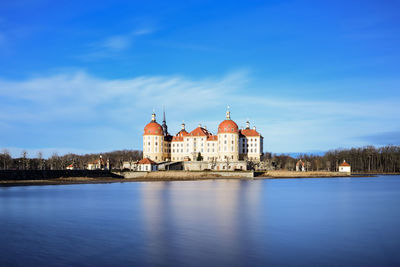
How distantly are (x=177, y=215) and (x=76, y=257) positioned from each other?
32.4 ft

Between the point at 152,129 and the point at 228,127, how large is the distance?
16.6 meters

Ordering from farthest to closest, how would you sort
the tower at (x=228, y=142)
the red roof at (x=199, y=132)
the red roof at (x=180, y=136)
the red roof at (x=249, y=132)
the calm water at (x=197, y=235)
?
the red roof at (x=180, y=136) < the red roof at (x=249, y=132) < the red roof at (x=199, y=132) < the tower at (x=228, y=142) < the calm water at (x=197, y=235)

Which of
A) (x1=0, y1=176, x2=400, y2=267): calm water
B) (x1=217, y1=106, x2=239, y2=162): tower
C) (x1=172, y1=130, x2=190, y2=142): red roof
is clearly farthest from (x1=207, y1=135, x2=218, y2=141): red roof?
(x1=0, y1=176, x2=400, y2=267): calm water

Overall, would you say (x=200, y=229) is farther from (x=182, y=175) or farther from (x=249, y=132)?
(x=249, y=132)

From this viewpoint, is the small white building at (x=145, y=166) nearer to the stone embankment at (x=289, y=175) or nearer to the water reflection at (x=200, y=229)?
the stone embankment at (x=289, y=175)

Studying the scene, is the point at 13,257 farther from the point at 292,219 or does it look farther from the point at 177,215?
the point at 292,219

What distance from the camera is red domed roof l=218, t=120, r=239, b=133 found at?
7881 cm

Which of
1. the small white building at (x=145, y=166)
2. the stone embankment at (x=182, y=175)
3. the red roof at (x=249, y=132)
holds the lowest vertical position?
the stone embankment at (x=182, y=175)

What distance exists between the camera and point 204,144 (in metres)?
83.9

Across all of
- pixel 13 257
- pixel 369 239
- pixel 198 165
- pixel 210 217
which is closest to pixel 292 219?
pixel 210 217

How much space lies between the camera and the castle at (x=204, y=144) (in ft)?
259

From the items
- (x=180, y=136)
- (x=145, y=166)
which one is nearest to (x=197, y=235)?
(x=145, y=166)

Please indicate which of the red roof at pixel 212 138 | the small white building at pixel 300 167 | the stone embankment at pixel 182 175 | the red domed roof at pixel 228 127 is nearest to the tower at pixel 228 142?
the red domed roof at pixel 228 127

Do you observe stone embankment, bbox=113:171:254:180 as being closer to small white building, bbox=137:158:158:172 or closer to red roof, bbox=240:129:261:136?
small white building, bbox=137:158:158:172
